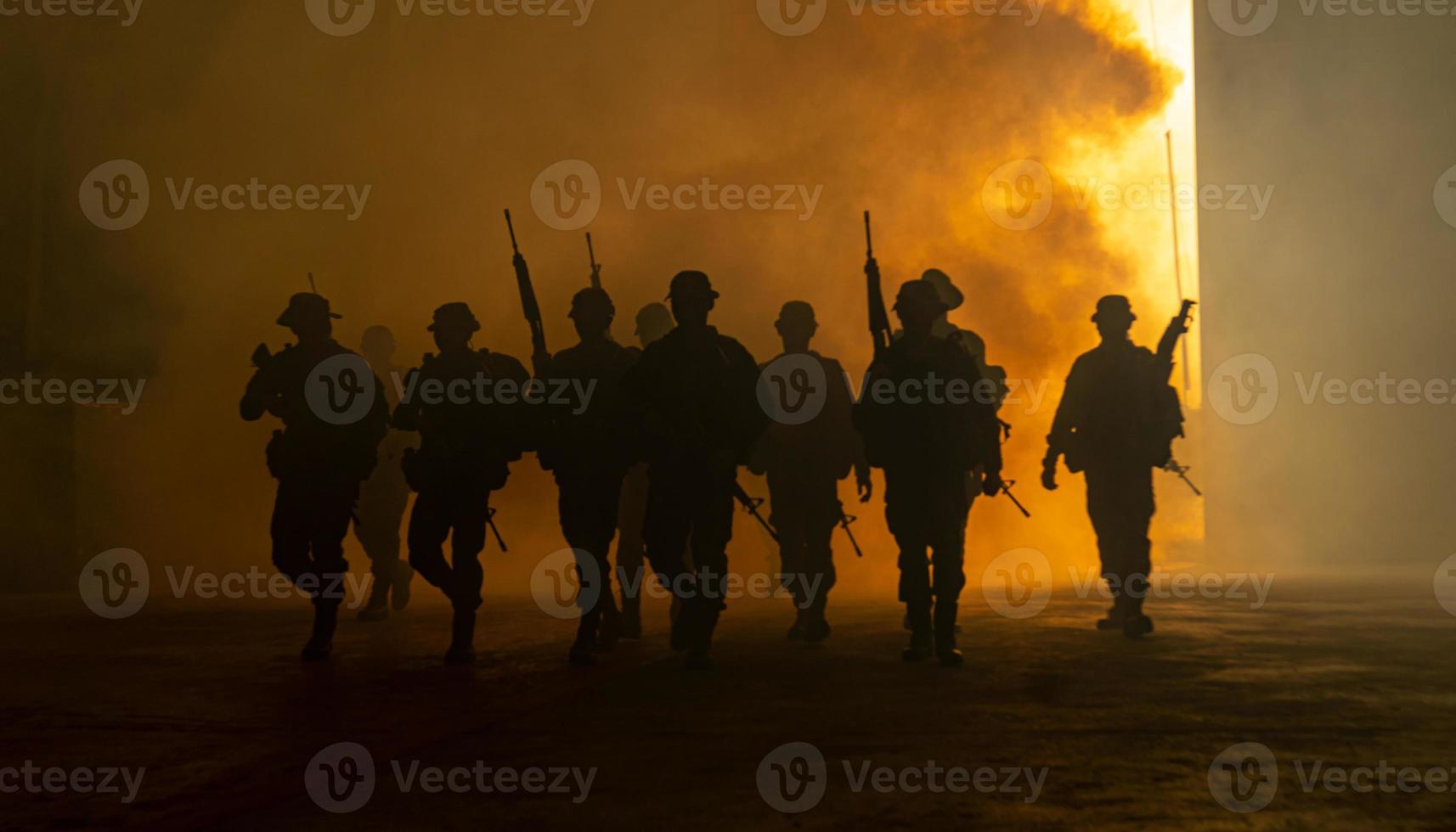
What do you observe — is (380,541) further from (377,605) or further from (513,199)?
(513,199)

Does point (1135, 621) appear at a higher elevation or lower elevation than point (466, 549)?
lower

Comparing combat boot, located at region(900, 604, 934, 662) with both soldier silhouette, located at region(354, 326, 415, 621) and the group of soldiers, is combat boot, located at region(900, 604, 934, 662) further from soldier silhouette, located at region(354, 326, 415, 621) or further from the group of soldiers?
soldier silhouette, located at region(354, 326, 415, 621)

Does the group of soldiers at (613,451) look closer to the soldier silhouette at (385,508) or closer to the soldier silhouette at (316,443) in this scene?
the soldier silhouette at (316,443)

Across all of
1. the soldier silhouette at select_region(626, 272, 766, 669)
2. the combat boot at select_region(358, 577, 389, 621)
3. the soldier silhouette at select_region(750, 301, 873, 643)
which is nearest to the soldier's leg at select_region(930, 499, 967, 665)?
the soldier silhouette at select_region(626, 272, 766, 669)

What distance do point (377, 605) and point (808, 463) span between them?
155 inches

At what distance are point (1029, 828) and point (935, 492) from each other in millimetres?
3842

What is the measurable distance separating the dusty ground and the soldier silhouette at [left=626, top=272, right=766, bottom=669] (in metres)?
0.63

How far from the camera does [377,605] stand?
10609mm

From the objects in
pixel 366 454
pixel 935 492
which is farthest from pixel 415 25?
pixel 935 492

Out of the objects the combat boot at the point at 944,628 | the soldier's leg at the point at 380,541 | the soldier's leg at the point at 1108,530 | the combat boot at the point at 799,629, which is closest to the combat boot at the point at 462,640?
the combat boot at the point at 799,629

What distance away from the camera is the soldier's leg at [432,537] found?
7.18 metres

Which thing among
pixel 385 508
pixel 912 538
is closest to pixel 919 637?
pixel 912 538

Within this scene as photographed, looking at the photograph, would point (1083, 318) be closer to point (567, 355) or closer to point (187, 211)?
point (187, 211)

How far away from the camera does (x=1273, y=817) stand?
3346mm
